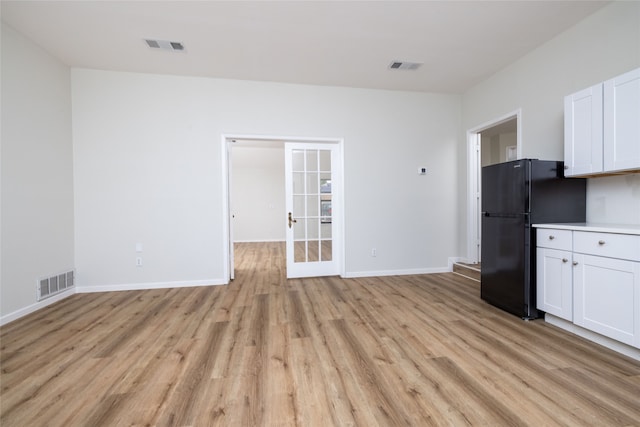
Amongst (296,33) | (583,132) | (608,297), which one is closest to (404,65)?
(296,33)

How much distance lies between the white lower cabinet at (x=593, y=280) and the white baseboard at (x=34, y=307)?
501 centimetres

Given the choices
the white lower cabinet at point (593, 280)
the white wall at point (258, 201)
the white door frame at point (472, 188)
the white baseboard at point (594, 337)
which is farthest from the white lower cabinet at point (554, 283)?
the white wall at point (258, 201)

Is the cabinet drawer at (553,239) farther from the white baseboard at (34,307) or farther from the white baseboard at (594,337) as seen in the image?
the white baseboard at (34,307)

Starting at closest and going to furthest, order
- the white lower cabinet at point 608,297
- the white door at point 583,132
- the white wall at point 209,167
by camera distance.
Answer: the white lower cabinet at point 608,297 → the white door at point 583,132 → the white wall at point 209,167

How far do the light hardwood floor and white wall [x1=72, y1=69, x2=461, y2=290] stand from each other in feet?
2.86

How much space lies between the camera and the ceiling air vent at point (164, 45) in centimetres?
292

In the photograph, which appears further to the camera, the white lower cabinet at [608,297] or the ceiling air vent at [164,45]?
the ceiling air vent at [164,45]

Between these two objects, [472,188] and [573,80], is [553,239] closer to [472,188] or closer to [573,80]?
[573,80]

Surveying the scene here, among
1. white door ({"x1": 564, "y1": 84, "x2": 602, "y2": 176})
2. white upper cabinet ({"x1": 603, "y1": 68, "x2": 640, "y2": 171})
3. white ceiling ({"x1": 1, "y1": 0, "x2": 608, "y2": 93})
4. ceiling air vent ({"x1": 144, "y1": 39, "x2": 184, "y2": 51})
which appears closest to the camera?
white upper cabinet ({"x1": 603, "y1": 68, "x2": 640, "y2": 171})

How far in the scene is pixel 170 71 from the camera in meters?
3.57

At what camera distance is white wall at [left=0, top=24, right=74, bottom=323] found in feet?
8.50

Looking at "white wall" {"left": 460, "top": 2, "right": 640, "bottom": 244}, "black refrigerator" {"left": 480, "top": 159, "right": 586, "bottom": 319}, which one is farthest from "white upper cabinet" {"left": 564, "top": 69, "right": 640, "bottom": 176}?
"white wall" {"left": 460, "top": 2, "right": 640, "bottom": 244}

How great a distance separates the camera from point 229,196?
4016mm

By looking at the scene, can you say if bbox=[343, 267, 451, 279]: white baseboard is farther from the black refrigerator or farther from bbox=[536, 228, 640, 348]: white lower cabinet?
bbox=[536, 228, 640, 348]: white lower cabinet
